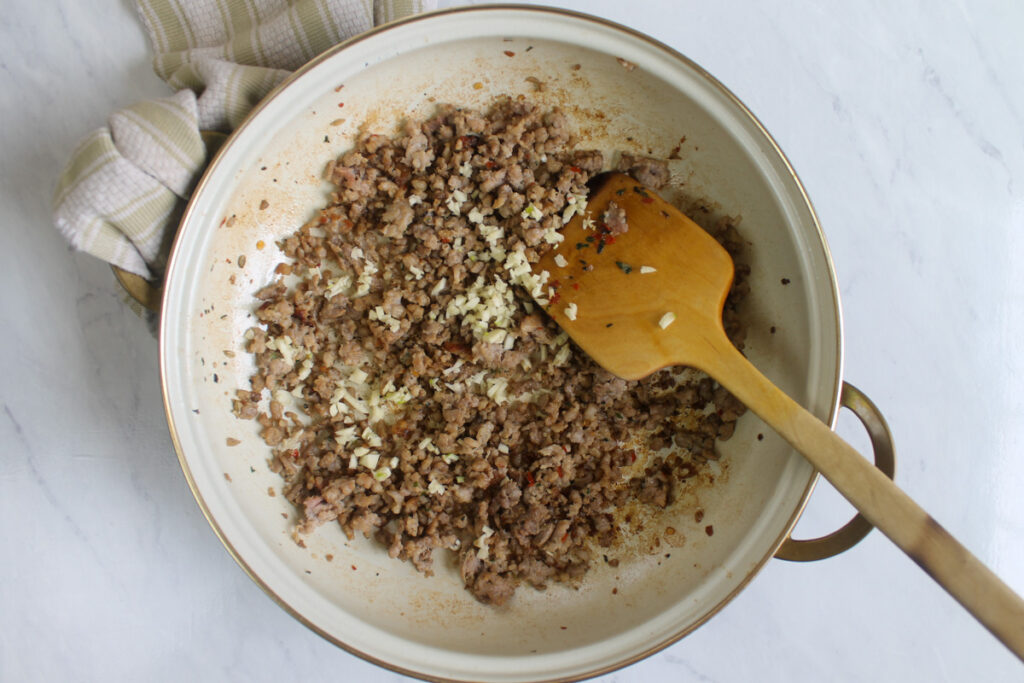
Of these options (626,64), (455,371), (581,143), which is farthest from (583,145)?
(455,371)

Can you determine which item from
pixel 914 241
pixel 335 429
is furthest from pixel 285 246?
pixel 914 241

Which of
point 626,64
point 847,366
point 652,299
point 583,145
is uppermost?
point 626,64

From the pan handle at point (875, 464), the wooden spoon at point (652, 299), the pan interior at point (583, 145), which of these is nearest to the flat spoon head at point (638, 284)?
the wooden spoon at point (652, 299)

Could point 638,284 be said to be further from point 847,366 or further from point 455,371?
point 847,366

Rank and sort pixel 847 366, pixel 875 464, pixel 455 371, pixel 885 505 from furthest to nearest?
pixel 847 366
pixel 455 371
pixel 875 464
pixel 885 505

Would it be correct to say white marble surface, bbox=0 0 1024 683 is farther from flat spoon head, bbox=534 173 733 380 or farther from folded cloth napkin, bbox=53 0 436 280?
flat spoon head, bbox=534 173 733 380

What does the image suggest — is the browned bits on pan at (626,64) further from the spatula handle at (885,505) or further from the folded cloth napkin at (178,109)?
the spatula handle at (885,505)
